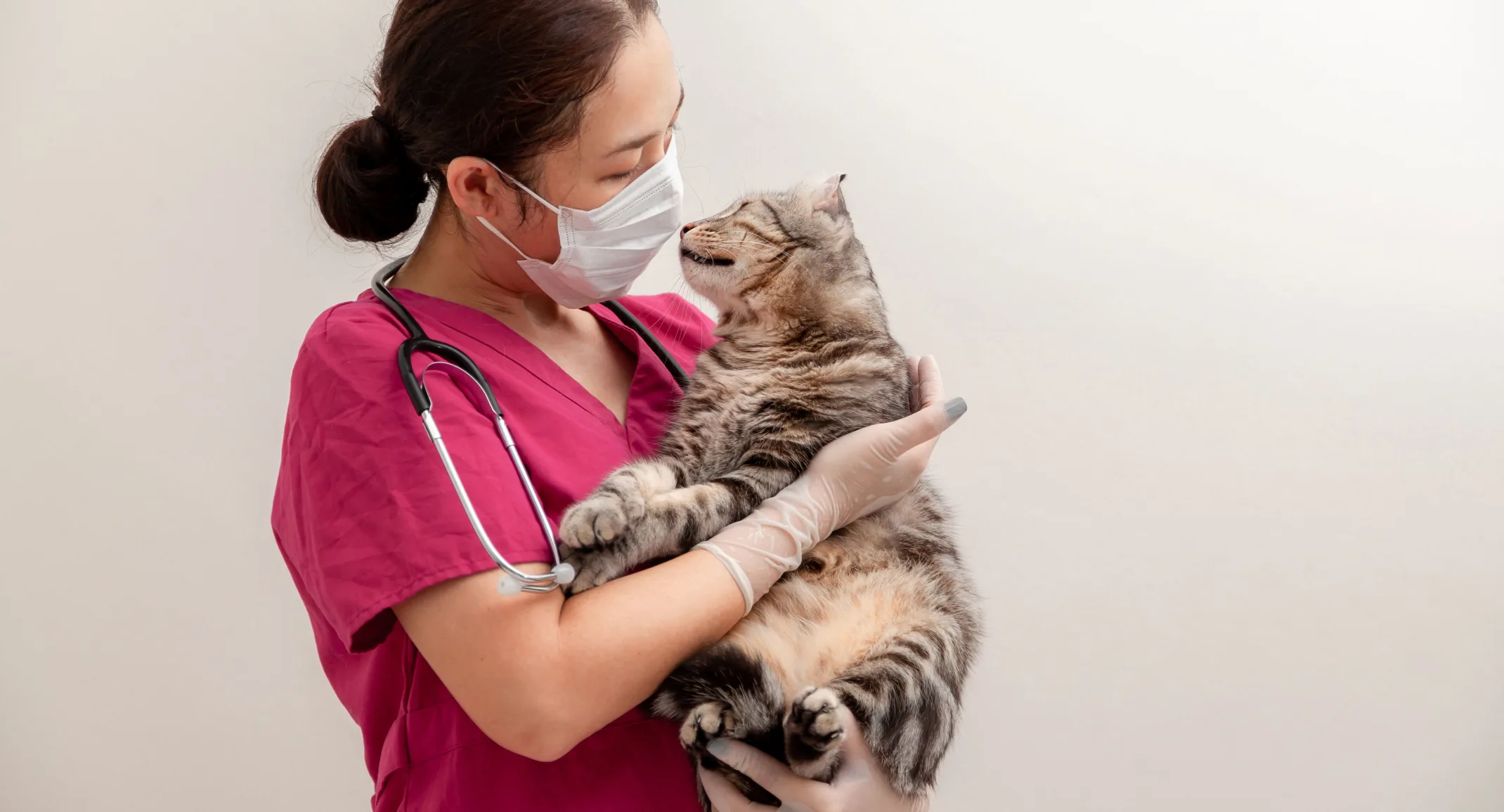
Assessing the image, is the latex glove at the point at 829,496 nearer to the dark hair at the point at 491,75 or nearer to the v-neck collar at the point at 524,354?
the v-neck collar at the point at 524,354

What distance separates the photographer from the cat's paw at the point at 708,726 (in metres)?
1.09

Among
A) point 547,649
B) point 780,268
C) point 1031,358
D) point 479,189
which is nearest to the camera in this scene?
point 547,649

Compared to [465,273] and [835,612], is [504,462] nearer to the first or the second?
[465,273]

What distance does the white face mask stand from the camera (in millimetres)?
1286

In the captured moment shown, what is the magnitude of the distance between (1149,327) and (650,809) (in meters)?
1.62

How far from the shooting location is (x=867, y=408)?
1.46 meters

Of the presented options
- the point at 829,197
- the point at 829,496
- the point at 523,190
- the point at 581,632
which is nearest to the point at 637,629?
the point at 581,632

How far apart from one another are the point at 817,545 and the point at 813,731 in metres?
0.34

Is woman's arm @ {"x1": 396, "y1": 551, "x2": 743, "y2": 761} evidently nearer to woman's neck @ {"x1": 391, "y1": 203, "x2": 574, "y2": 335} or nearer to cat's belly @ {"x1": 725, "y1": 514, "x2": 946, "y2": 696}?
cat's belly @ {"x1": 725, "y1": 514, "x2": 946, "y2": 696}

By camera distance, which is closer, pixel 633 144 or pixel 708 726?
pixel 708 726

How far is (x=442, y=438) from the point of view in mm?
1077

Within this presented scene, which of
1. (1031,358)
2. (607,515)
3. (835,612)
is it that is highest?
(607,515)

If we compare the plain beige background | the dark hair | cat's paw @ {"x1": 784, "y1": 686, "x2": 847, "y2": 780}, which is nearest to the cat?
cat's paw @ {"x1": 784, "y1": 686, "x2": 847, "y2": 780}

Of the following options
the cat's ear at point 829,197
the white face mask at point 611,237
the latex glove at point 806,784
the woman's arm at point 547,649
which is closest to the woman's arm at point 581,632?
the woman's arm at point 547,649
